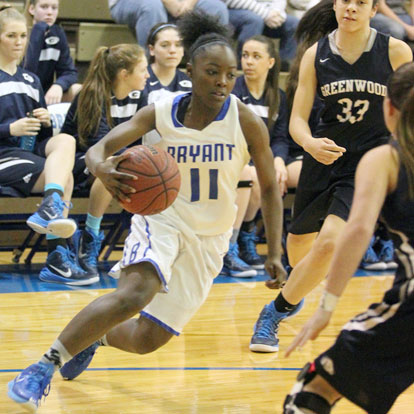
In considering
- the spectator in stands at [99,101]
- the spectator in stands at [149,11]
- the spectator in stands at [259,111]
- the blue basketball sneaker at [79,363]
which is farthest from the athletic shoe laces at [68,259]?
the spectator in stands at [149,11]

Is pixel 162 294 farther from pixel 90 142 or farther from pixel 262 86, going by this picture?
pixel 262 86

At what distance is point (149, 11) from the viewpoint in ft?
24.0

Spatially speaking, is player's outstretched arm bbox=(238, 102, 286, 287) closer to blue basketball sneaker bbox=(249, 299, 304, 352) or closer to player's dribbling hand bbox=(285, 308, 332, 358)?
blue basketball sneaker bbox=(249, 299, 304, 352)

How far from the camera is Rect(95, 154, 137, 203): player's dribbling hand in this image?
127 inches

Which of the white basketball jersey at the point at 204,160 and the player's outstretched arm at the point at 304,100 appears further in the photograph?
the player's outstretched arm at the point at 304,100

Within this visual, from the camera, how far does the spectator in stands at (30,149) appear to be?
229 inches

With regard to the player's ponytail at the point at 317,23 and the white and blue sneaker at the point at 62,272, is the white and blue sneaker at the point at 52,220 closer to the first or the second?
the white and blue sneaker at the point at 62,272

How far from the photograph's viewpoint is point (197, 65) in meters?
3.68

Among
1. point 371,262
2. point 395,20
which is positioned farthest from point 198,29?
point 395,20

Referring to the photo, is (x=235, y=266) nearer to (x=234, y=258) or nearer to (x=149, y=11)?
(x=234, y=258)

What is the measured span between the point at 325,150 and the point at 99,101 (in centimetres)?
283

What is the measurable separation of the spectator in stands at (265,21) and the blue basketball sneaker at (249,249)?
6.60ft

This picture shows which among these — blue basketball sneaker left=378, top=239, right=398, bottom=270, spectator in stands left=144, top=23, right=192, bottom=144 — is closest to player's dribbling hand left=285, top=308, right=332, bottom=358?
spectator in stands left=144, top=23, right=192, bottom=144

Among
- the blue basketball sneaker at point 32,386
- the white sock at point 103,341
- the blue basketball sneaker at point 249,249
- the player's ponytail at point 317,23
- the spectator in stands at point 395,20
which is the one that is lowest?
the blue basketball sneaker at point 249,249
